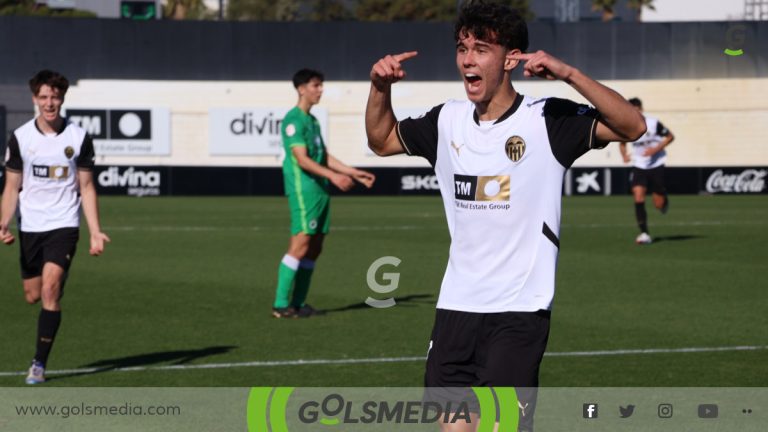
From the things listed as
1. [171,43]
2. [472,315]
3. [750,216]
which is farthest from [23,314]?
[171,43]

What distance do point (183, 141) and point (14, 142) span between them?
135 ft

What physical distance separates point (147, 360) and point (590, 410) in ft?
12.1

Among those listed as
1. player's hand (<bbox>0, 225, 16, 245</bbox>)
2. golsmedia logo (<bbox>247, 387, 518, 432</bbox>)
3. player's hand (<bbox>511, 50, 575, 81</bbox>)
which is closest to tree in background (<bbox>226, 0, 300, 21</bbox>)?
player's hand (<bbox>0, 225, 16, 245</bbox>)

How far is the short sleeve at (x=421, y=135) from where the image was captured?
216 inches

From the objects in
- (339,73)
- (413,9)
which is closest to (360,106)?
(339,73)

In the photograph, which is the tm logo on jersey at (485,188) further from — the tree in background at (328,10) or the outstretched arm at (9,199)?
the tree in background at (328,10)

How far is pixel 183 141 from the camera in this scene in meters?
50.1

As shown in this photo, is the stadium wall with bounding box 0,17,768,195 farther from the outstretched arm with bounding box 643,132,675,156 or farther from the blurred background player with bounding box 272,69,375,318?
the blurred background player with bounding box 272,69,375,318

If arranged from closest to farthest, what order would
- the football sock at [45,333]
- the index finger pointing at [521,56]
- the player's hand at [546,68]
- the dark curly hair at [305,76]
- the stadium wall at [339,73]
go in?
1. the player's hand at [546,68]
2. the index finger pointing at [521,56]
3. the football sock at [45,333]
4. the dark curly hair at [305,76]
5. the stadium wall at [339,73]

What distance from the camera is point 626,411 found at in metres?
7.88

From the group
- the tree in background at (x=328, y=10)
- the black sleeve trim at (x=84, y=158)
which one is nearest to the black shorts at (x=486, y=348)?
the black sleeve trim at (x=84, y=158)

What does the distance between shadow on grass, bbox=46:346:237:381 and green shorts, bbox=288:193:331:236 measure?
84.9 inches

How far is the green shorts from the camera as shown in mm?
12570

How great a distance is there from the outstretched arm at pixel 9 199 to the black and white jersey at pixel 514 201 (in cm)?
502
